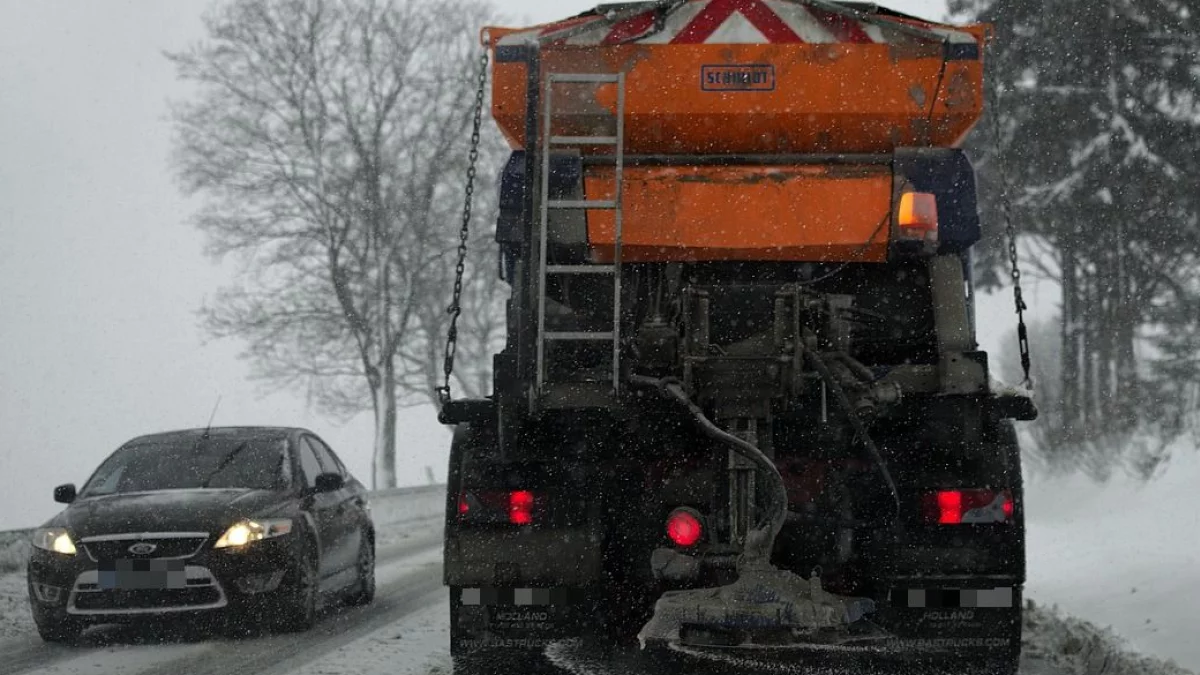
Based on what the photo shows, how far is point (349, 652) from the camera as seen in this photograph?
961cm

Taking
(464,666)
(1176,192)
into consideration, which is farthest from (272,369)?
(464,666)

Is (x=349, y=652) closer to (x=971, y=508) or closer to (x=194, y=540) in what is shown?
(x=194, y=540)

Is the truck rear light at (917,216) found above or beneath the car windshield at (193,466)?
above

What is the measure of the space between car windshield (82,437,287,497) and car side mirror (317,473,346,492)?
293mm

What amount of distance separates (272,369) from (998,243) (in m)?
18.8

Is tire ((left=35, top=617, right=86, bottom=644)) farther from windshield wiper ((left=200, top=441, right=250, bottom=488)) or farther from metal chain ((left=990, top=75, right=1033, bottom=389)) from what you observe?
metal chain ((left=990, top=75, right=1033, bottom=389))

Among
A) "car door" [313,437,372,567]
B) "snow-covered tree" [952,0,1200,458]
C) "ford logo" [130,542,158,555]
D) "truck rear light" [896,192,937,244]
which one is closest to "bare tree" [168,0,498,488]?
"snow-covered tree" [952,0,1200,458]

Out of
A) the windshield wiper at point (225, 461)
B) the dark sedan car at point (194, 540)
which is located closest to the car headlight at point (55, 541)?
the dark sedan car at point (194, 540)

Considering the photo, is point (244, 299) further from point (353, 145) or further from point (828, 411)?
point (828, 411)

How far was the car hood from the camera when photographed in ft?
33.7

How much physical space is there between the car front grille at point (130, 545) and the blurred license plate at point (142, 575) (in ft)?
0.15

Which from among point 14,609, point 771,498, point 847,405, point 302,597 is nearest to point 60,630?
point 302,597

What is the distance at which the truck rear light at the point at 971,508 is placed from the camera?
22.7 ft

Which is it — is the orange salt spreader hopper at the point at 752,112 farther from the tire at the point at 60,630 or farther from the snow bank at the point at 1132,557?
the tire at the point at 60,630
